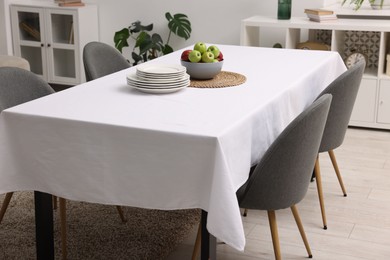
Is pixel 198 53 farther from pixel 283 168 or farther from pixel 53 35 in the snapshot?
pixel 53 35

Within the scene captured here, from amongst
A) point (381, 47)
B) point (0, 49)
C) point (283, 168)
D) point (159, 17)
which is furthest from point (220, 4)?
point (283, 168)

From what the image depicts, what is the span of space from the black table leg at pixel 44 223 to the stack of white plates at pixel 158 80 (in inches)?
23.2

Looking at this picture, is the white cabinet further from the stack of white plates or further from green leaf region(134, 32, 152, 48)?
the stack of white plates

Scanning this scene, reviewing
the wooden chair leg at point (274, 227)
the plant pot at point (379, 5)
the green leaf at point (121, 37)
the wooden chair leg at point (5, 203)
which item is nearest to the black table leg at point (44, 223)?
the wooden chair leg at point (5, 203)

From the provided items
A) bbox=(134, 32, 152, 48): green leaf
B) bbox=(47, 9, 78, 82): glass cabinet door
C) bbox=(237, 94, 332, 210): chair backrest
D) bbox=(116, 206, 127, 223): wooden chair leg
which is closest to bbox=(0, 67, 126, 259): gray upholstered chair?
bbox=(116, 206, 127, 223): wooden chair leg

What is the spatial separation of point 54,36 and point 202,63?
11.2 feet

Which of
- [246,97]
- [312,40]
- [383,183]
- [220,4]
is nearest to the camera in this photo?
[246,97]

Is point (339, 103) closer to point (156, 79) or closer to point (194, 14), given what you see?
point (156, 79)

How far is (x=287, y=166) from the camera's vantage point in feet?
7.94

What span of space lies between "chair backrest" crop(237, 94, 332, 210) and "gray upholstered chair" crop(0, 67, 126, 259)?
2.93 ft

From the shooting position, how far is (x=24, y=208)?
11.5 feet

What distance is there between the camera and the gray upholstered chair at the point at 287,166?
7.80 feet

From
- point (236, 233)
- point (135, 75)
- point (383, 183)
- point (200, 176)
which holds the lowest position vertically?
point (383, 183)

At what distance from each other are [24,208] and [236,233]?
1.68 m
